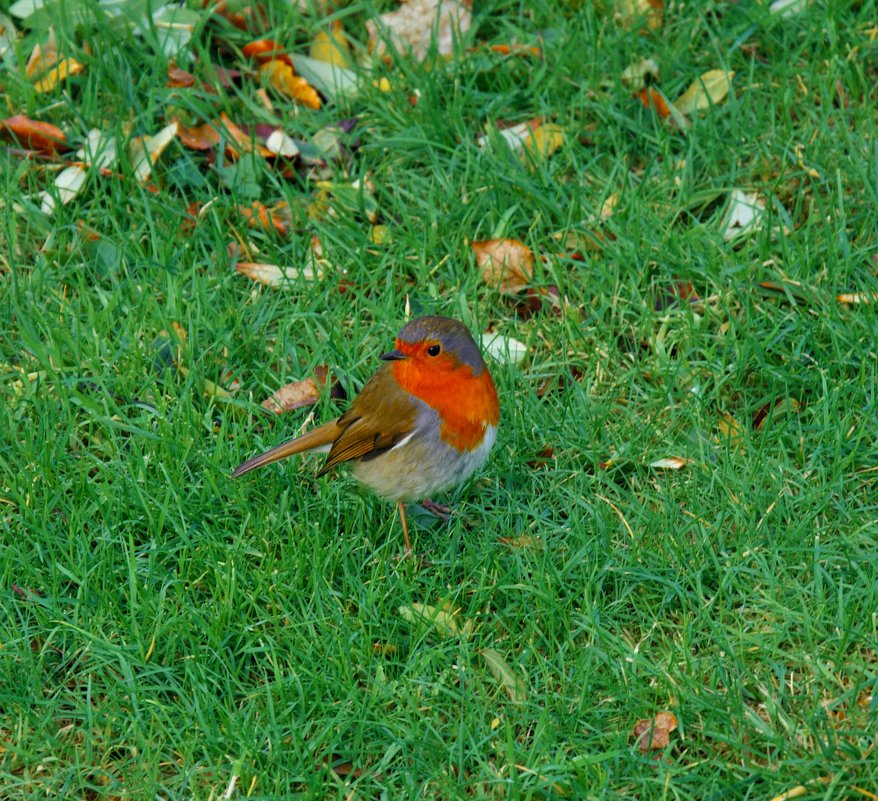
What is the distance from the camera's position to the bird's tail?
4.28 m

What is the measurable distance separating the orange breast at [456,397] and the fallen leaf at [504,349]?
56 cm

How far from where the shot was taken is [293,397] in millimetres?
4754

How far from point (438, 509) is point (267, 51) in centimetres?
263

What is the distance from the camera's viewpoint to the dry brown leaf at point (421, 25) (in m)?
5.90

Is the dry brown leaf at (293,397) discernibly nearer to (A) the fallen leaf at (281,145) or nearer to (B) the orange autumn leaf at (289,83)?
(A) the fallen leaf at (281,145)

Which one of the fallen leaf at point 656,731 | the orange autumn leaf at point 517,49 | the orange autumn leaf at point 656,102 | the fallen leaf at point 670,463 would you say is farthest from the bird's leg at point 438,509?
the orange autumn leaf at point 517,49

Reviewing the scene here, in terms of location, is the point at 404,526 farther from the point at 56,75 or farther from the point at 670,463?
the point at 56,75

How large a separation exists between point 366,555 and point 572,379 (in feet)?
3.55

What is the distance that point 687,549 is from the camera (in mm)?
4039

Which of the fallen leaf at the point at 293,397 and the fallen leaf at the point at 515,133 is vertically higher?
the fallen leaf at the point at 515,133

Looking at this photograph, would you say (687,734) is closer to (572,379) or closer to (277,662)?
(277,662)

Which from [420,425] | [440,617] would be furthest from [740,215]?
[440,617]

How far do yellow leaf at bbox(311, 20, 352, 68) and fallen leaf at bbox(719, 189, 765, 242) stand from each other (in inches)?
75.6

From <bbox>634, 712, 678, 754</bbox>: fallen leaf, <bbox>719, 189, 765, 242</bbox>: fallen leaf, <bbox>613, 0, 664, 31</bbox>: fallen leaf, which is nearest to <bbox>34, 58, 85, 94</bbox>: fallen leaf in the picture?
<bbox>613, 0, 664, 31</bbox>: fallen leaf
